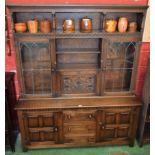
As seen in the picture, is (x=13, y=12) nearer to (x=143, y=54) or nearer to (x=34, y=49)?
(x=34, y=49)

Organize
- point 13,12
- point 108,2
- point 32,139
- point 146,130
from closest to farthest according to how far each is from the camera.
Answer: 1. point 13,12
2. point 108,2
3. point 32,139
4. point 146,130

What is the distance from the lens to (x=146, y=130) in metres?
2.62

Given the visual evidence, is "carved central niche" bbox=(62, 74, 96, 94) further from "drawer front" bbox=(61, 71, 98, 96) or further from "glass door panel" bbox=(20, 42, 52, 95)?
"glass door panel" bbox=(20, 42, 52, 95)

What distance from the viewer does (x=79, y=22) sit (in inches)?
90.7

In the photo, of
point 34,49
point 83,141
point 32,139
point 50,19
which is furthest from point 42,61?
point 83,141

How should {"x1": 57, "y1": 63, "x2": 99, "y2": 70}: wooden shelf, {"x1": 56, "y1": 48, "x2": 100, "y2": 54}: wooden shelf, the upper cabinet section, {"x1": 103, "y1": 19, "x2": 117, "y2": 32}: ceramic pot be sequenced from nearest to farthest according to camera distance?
the upper cabinet section
{"x1": 103, "y1": 19, "x2": 117, "y2": 32}: ceramic pot
{"x1": 56, "y1": 48, "x2": 100, "y2": 54}: wooden shelf
{"x1": 57, "y1": 63, "x2": 99, "y2": 70}: wooden shelf

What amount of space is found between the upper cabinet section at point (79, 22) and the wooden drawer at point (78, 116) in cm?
91

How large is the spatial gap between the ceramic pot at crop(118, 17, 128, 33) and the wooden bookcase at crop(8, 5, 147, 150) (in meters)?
0.06

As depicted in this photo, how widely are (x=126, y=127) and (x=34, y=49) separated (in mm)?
1545

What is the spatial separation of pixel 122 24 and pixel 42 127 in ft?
5.18

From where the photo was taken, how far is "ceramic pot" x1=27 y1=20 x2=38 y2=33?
2.08 m

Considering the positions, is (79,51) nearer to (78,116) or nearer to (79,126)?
(78,116)

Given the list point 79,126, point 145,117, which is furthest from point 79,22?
point 145,117

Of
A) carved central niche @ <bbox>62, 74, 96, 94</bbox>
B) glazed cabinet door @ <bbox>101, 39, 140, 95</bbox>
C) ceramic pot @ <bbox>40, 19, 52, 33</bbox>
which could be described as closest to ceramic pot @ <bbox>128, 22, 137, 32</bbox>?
glazed cabinet door @ <bbox>101, 39, 140, 95</bbox>
